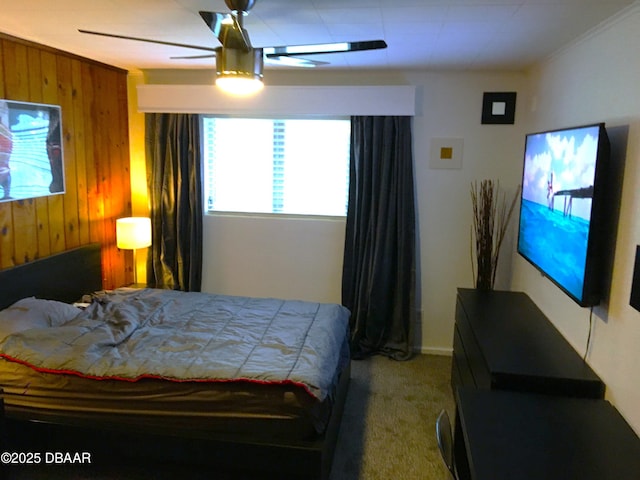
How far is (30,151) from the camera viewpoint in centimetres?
322

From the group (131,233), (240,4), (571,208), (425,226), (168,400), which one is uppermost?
(240,4)

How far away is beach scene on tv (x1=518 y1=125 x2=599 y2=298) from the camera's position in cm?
218

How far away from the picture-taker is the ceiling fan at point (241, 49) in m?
1.95

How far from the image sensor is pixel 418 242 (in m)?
4.04

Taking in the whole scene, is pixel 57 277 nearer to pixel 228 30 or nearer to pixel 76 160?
pixel 76 160

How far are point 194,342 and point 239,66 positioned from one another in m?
1.53

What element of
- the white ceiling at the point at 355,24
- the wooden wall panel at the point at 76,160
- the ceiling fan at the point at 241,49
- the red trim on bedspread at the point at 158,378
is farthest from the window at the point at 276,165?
the red trim on bedspread at the point at 158,378

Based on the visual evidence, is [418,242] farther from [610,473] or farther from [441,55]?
[610,473]

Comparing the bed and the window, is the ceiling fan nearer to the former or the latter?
the bed

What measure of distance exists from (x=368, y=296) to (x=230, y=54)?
2.45 meters

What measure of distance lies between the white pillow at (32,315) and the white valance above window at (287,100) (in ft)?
6.13

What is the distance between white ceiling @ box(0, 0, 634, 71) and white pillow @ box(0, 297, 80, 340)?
63.5 inches

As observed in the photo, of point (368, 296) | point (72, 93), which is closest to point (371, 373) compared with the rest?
point (368, 296)

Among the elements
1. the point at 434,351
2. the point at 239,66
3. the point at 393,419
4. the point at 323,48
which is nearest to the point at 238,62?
the point at 239,66
